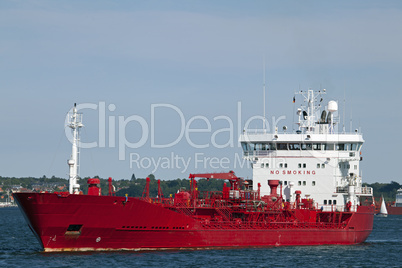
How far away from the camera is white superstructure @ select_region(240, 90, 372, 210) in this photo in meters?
46.1

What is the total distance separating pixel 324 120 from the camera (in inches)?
1960

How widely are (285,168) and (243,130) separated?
13.5ft

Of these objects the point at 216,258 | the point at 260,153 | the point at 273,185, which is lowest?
the point at 216,258

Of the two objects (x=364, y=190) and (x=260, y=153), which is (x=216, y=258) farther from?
(x=364, y=190)

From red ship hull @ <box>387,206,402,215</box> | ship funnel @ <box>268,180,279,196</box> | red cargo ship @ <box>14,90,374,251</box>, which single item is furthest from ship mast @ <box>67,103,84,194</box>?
red ship hull @ <box>387,206,402,215</box>

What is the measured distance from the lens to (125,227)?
119 ft

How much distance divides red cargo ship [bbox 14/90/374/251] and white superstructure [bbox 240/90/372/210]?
7 cm

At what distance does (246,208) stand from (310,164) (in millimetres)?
7084

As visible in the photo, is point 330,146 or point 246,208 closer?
point 246,208

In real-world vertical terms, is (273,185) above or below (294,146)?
below

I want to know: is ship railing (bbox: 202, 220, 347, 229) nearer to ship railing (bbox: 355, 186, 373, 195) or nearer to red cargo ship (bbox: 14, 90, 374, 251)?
red cargo ship (bbox: 14, 90, 374, 251)

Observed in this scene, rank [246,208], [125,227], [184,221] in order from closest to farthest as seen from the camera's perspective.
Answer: [125,227] < [184,221] < [246,208]

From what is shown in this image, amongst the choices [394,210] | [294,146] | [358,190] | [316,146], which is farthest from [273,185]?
[394,210]

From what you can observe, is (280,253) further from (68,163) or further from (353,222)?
(68,163)
